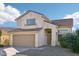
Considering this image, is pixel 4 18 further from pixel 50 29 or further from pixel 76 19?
pixel 76 19

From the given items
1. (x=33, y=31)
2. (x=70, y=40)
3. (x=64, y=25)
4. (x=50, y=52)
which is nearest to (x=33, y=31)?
(x=33, y=31)

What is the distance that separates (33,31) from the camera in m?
5.66

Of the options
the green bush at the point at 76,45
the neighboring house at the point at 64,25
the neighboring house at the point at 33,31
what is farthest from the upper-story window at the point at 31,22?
the green bush at the point at 76,45

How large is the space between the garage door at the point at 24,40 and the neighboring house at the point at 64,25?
2.34ft

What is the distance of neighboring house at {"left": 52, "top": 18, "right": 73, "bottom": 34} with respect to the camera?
556 centimetres

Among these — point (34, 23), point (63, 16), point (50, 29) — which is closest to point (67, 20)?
point (63, 16)

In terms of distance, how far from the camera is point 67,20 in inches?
221

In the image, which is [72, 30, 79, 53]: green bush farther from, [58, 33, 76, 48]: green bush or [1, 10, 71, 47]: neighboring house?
[1, 10, 71, 47]: neighboring house

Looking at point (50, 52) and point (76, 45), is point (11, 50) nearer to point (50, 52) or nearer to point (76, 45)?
point (50, 52)

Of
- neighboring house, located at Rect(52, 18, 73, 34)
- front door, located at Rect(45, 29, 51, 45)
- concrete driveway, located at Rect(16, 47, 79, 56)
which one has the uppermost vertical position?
neighboring house, located at Rect(52, 18, 73, 34)

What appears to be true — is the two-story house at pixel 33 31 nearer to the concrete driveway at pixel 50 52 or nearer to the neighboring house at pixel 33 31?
the neighboring house at pixel 33 31

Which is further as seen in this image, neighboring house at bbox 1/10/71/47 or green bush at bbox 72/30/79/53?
neighboring house at bbox 1/10/71/47

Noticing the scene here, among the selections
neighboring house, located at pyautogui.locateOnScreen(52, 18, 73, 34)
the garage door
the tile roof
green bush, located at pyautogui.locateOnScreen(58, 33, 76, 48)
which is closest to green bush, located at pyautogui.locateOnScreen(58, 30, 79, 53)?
green bush, located at pyautogui.locateOnScreen(58, 33, 76, 48)

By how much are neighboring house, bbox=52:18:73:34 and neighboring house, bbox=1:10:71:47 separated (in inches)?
1.4
